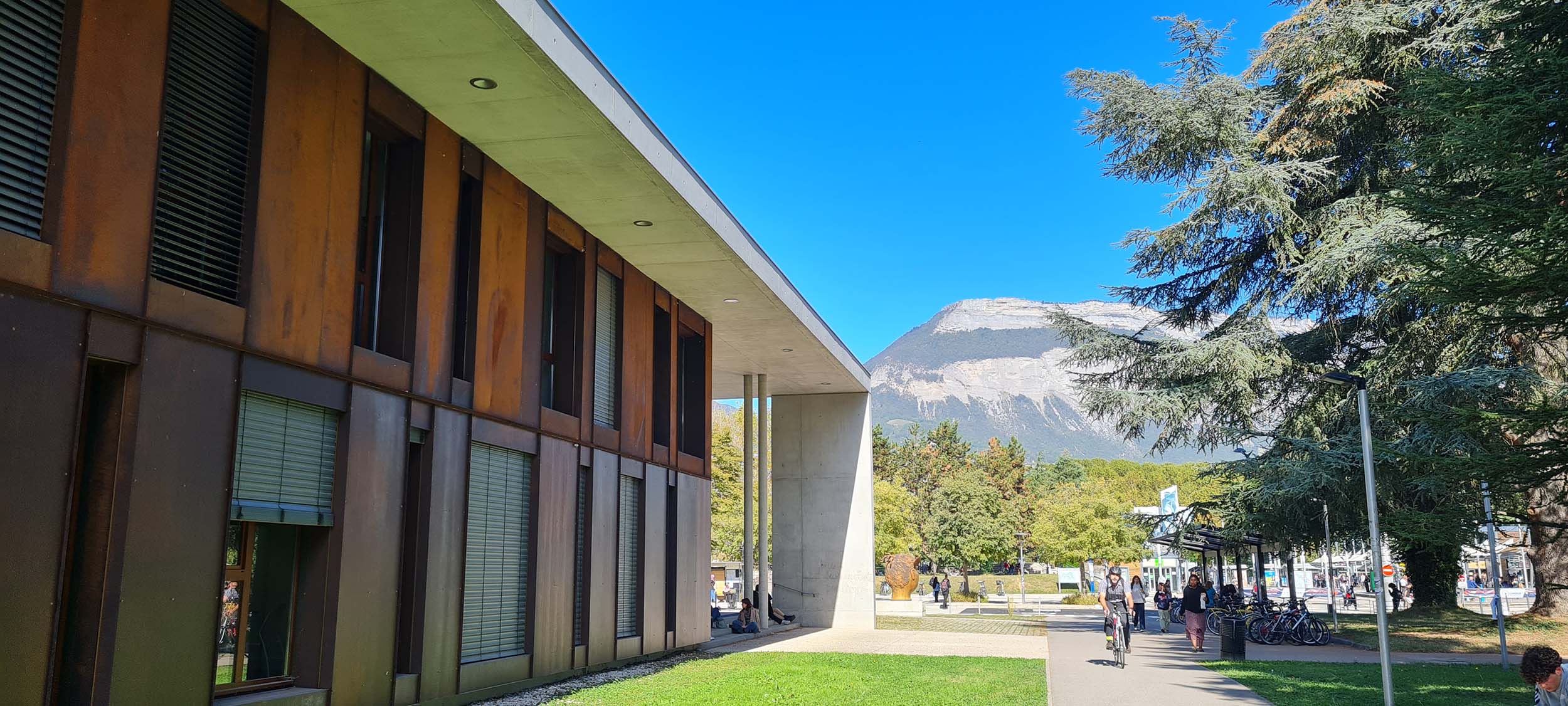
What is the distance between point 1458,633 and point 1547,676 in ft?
65.4

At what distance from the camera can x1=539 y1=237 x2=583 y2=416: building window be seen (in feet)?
50.7

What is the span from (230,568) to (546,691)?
5193 mm

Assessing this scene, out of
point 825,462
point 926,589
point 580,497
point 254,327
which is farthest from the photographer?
point 926,589

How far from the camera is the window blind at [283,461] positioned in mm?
9023

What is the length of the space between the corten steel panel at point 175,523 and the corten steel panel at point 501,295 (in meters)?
4.27

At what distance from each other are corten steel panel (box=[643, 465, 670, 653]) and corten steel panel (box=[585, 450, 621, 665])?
137cm

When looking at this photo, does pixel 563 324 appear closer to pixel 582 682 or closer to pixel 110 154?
pixel 582 682

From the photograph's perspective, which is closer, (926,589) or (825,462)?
(825,462)

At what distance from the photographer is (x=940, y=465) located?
106812 mm

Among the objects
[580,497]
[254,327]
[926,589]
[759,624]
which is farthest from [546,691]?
[926,589]

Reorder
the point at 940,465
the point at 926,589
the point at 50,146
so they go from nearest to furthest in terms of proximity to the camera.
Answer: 1. the point at 50,146
2. the point at 926,589
3. the point at 940,465

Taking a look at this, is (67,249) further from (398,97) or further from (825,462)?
(825,462)

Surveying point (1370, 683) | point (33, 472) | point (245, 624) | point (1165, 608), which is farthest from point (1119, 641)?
point (33, 472)

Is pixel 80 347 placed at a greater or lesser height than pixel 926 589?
greater
